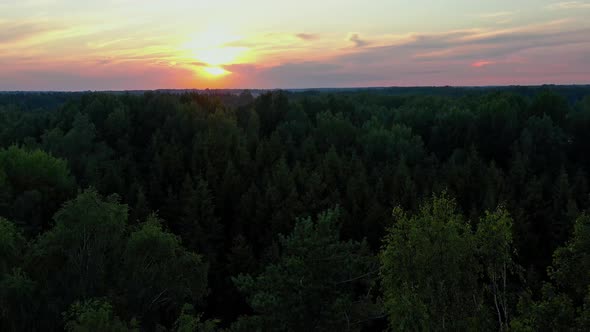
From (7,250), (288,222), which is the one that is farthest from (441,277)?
(288,222)

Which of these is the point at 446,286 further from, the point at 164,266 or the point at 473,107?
the point at 473,107

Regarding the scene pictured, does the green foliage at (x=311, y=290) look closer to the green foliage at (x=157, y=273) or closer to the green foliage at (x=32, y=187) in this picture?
the green foliage at (x=157, y=273)

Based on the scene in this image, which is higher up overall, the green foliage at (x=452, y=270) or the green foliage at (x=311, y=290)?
the green foliage at (x=452, y=270)

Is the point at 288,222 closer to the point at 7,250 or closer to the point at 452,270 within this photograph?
the point at 7,250

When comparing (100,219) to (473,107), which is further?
(473,107)

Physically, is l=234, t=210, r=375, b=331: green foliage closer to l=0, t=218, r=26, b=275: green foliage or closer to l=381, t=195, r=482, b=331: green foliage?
l=381, t=195, r=482, b=331: green foliage

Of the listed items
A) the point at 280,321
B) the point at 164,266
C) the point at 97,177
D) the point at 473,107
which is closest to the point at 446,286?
the point at 280,321

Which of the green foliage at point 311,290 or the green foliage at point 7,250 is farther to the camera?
the green foliage at point 7,250

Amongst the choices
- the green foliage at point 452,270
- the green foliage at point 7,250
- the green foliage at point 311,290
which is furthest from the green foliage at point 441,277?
the green foliage at point 7,250
